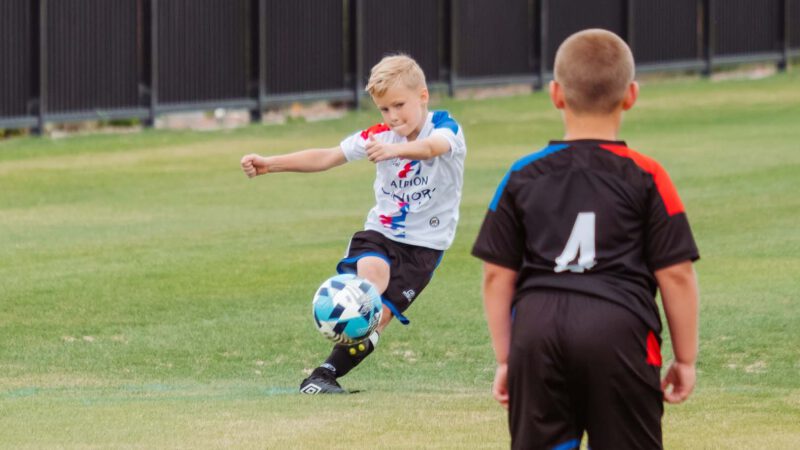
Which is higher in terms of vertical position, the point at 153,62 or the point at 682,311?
the point at 153,62

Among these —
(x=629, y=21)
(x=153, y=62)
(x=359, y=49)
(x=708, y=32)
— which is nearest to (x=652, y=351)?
(x=153, y=62)

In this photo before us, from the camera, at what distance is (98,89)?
68.2ft

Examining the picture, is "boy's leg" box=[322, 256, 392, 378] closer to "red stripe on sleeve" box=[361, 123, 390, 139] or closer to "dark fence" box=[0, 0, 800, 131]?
"red stripe on sleeve" box=[361, 123, 390, 139]

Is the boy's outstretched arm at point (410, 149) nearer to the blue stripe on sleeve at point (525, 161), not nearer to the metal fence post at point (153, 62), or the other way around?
the blue stripe on sleeve at point (525, 161)

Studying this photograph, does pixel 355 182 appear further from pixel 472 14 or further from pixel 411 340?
pixel 472 14

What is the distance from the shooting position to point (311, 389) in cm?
803

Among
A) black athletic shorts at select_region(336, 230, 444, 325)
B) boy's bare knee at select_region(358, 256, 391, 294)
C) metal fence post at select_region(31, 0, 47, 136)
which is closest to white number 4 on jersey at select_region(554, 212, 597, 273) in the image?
boy's bare knee at select_region(358, 256, 391, 294)

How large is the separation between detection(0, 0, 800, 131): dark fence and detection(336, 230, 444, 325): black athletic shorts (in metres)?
12.2

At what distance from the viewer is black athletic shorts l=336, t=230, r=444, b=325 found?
27.0 ft

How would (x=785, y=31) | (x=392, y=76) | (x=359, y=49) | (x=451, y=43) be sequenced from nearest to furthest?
(x=392, y=76), (x=359, y=49), (x=451, y=43), (x=785, y=31)

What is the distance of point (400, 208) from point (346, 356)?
2.64 feet

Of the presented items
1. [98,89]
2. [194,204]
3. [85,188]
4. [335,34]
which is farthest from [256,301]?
[335,34]

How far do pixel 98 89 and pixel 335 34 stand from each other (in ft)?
14.1

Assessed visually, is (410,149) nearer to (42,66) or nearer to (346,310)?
(346,310)
